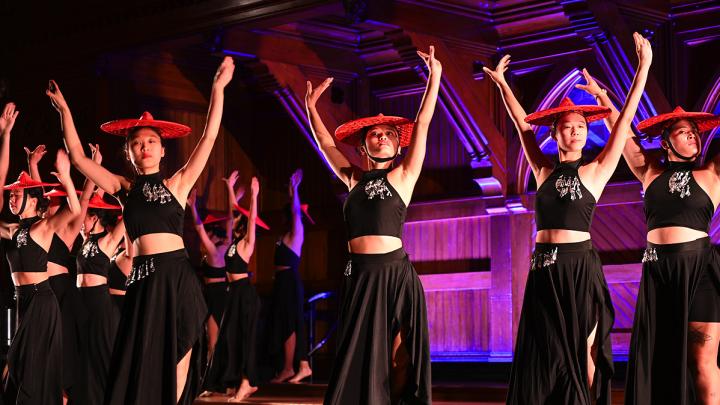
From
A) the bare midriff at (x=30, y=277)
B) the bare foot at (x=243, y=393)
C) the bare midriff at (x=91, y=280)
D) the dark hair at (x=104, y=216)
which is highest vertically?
the dark hair at (x=104, y=216)

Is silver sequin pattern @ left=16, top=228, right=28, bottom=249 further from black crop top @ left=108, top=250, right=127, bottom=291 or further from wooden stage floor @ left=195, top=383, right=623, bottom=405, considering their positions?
wooden stage floor @ left=195, top=383, right=623, bottom=405

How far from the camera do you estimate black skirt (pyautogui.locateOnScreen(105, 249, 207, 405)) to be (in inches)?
217

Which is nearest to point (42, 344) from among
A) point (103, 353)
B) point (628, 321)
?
point (103, 353)

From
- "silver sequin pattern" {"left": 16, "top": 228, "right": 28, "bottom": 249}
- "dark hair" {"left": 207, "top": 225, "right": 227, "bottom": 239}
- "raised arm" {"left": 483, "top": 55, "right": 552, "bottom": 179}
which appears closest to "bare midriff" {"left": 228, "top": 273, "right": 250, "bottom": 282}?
"dark hair" {"left": 207, "top": 225, "right": 227, "bottom": 239}

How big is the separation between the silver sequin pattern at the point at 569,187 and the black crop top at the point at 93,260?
3.73 metres

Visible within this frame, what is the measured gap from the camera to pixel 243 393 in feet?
27.3

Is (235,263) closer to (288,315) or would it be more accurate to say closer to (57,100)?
(288,315)

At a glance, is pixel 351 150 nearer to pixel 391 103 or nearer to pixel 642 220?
pixel 391 103

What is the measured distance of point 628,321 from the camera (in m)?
8.13

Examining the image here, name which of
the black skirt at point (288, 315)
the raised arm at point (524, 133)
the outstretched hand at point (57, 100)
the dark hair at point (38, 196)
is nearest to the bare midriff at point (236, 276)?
the black skirt at point (288, 315)

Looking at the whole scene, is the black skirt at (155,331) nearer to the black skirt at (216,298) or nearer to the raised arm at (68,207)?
the raised arm at (68,207)

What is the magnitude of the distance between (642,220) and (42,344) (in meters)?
4.28

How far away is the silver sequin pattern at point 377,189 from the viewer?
5.43 metres

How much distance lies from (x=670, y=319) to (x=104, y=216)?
4.47 m
